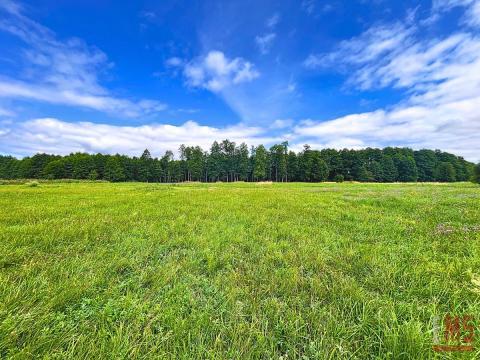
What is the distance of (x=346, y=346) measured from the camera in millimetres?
2318

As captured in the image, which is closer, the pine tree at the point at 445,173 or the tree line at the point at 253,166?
the tree line at the point at 253,166

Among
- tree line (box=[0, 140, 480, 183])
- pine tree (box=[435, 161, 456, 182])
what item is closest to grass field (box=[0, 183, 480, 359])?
tree line (box=[0, 140, 480, 183])

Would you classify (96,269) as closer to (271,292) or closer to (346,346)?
(271,292)

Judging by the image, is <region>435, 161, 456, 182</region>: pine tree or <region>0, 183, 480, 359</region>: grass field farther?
<region>435, 161, 456, 182</region>: pine tree

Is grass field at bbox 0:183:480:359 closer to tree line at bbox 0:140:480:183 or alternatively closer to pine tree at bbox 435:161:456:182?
tree line at bbox 0:140:480:183

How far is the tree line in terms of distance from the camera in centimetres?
8494

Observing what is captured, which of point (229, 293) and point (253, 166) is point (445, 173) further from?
point (229, 293)

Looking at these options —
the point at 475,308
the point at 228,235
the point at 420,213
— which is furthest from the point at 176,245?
the point at 420,213

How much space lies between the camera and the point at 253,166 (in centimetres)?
9225

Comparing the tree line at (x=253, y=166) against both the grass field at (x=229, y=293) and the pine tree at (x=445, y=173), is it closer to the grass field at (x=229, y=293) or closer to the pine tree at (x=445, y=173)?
the pine tree at (x=445, y=173)

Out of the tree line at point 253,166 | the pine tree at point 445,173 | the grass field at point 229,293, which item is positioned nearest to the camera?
the grass field at point 229,293

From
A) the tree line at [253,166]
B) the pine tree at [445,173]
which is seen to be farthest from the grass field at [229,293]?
the pine tree at [445,173]

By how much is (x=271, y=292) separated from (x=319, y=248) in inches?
95.3

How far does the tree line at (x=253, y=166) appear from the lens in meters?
84.9
